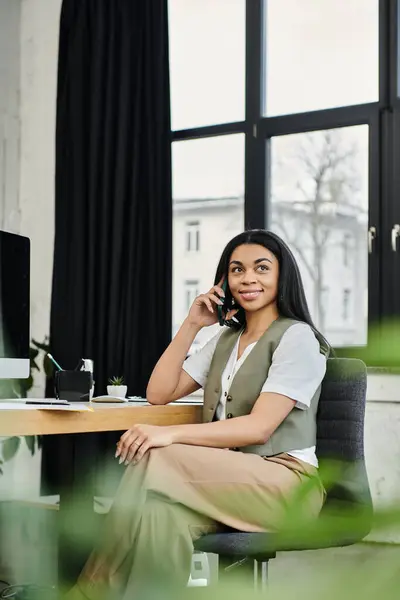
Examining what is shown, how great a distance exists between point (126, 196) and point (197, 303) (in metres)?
1.78

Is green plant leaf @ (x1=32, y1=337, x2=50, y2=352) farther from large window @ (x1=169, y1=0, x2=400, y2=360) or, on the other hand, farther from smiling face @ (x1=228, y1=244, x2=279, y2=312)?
smiling face @ (x1=228, y1=244, x2=279, y2=312)

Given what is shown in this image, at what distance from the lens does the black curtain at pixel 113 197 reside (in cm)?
397

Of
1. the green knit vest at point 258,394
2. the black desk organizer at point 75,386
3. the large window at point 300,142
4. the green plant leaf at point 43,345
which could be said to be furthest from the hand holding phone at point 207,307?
the green plant leaf at point 43,345

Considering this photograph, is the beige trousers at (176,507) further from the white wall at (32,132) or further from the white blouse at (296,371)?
the white wall at (32,132)

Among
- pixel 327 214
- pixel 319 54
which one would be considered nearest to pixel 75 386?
pixel 327 214

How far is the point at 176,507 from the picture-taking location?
68.9 inches

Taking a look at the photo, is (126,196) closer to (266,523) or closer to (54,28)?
(54,28)

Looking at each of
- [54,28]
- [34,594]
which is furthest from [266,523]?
[54,28]

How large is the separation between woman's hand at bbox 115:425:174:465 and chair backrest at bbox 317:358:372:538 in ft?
1.20

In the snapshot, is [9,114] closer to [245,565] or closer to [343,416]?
[343,416]

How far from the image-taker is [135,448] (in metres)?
1.83

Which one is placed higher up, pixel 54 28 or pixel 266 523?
pixel 54 28

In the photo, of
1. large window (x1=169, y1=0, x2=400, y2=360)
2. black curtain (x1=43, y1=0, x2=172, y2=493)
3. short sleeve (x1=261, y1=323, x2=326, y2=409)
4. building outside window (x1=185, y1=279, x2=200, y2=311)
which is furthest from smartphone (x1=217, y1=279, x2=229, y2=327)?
building outside window (x1=185, y1=279, x2=200, y2=311)

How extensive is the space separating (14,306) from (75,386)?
289 millimetres
